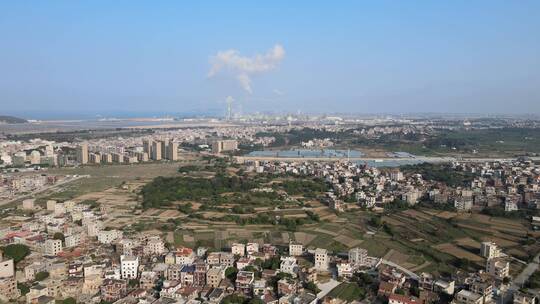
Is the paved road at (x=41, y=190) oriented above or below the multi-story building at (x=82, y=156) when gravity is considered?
below

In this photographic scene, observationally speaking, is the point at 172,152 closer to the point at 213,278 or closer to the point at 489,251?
the point at 213,278

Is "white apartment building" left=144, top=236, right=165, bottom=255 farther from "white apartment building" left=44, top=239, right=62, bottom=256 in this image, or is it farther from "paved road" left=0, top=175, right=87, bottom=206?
"paved road" left=0, top=175, right=87, bottom=206

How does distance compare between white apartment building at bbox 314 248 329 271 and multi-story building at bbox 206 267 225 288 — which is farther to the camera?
white apartment building at bbox 314 248 329 271

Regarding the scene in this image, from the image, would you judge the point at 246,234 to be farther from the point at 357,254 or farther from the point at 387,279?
the point at 387,279

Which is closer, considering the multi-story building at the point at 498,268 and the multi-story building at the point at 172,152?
the multi-story building at the point at 498,268

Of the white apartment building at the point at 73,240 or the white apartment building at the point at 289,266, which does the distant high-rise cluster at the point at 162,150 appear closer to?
the white apartment building at the point at 73,240

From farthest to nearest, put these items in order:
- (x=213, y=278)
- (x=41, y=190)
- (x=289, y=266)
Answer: (x=41, y=190)
(x=289, y=266)
(x=213, y=278)

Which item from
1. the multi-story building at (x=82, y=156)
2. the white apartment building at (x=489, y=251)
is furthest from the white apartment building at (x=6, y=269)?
the multi-story building at (x=82, y=156)

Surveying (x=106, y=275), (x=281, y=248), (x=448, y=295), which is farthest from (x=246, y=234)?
Answer: (x=448, y=295)

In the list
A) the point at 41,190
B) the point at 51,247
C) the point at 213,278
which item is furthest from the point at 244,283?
the point at 41,190

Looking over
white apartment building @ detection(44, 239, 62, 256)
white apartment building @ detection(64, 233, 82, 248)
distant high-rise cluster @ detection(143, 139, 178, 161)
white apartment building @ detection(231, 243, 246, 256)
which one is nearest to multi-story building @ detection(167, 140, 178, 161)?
distant high-rise cluster @ detection(143, 139, 178, 161)

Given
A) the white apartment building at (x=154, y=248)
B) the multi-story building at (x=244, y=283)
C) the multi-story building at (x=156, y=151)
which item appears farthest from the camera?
the multi-story building at (x=156, y=151)
